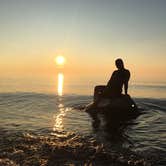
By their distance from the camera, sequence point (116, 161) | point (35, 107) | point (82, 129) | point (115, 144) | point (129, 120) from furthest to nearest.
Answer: point (35, 107), point (129, 120), point (82, 129), point (115, 144), point (116, 161)

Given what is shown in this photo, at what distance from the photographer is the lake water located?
9578 millimetres

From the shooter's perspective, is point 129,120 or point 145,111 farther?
point 145,111

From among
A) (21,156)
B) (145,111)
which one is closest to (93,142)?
(21,156)

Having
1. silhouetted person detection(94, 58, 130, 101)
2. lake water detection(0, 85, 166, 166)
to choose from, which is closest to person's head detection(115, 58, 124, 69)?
silhouetted person detection(94, 58, 130, 101)

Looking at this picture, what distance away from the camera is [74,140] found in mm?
11945

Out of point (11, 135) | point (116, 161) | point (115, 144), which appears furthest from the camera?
point (11, 135)

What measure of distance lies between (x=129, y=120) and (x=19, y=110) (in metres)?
6.81

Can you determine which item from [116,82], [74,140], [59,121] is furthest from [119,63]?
[74,140]

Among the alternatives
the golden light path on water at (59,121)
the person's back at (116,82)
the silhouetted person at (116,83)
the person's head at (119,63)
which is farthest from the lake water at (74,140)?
the person's head at (119,63)

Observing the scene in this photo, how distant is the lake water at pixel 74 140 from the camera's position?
9.58 metres

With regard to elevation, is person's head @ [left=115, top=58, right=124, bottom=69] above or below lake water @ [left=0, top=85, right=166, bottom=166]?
above

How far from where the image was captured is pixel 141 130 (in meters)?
14.3

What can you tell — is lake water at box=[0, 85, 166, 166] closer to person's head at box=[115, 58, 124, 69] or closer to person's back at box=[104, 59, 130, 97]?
person's back at box=[104, 59, 130, 97]

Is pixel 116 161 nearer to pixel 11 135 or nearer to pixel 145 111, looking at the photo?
pixel 11 135
